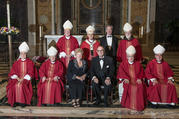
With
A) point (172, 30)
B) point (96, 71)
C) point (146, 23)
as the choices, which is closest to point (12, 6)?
point (146, 23)

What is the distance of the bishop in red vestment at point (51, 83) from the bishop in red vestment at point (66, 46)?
26.6 inches

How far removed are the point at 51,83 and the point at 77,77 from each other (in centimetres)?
62

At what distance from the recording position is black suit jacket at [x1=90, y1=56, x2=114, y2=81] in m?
5.23

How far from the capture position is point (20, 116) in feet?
15.3

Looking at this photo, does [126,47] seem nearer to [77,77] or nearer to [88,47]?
[88,47]

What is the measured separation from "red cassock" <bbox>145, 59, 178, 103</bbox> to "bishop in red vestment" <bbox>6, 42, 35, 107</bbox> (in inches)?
109

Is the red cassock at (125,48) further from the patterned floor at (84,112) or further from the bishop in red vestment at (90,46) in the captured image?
the patterned floor at (84,112)

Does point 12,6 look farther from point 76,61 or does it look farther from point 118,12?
point 76,61

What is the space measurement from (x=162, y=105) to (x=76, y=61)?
2247mm

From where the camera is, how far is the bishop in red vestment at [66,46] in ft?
19.4

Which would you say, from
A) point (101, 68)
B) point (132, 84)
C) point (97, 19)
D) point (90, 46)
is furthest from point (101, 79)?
point (97, 19)

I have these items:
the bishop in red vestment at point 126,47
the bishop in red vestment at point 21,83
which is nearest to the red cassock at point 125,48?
the bishop in red vestment at point 126,47

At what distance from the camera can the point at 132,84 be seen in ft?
16.2

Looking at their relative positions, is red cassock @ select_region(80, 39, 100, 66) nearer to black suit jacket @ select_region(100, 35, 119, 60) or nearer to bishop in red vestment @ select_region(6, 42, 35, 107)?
black suit jacket @ select_region(100, 35, 119, 60)
